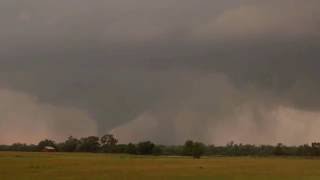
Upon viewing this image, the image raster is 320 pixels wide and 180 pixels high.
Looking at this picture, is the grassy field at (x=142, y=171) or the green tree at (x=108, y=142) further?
the green tree at (x=108, y=142)

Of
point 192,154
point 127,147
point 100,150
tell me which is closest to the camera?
point 192,154

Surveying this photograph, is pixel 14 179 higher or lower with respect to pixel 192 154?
lower

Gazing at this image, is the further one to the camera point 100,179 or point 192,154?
point 192,154

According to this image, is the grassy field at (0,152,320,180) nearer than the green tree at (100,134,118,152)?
Yes

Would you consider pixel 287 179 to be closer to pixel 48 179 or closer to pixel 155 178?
pixel 155 178

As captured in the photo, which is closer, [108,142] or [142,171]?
[142,171]

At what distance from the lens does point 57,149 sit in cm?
19412

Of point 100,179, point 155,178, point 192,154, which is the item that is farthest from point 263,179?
point 192,154

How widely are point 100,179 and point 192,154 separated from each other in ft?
362

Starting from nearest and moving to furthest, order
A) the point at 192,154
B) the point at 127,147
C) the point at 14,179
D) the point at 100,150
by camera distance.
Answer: the point at 14,179
the point at 192,154
the point at 127,147
the point at 100,150

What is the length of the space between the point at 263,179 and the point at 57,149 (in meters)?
148

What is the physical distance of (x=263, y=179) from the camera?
174 ft

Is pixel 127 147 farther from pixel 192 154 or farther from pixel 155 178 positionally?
pixel 155 178

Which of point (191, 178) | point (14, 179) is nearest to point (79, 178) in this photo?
point (14, 179)
